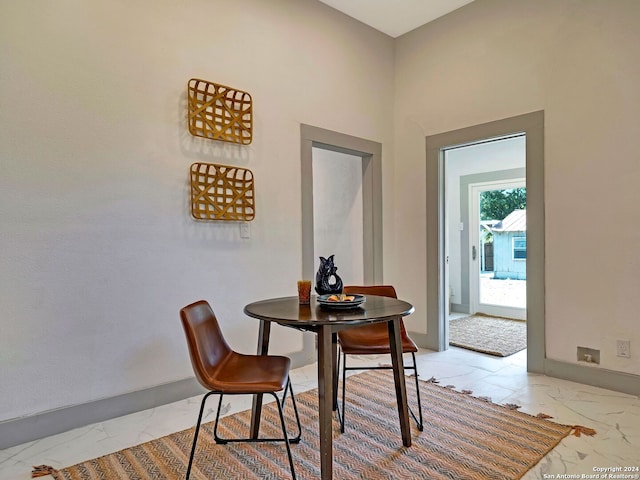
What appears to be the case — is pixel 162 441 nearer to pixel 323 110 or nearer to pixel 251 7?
pixel 323 110

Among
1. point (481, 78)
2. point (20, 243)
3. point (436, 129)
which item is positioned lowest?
point (20, 243)

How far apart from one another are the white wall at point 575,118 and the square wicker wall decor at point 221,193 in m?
2.03

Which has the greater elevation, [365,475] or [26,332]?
[26,332]

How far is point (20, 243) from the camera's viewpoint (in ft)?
6.93

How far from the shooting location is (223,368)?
1912mm

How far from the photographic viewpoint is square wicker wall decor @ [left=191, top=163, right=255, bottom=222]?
2740 millimetres

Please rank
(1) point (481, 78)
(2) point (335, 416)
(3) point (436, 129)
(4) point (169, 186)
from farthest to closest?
(3) point (436, 129) < (1) point (481, 78) < (4) point (169, 186) < (2) point (335, 416)

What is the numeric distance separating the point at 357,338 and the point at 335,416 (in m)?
0.48

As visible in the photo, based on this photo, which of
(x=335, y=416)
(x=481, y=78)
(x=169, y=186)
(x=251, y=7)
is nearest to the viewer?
(x=335, y=416)

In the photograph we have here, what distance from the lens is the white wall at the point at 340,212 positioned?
14.5 ft

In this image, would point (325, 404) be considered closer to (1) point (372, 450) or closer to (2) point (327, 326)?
(2) point (327, 326)

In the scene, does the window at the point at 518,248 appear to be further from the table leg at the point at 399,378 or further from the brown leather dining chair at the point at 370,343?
the table leg at the point at 399,378

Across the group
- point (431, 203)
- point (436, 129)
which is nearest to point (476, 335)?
point (431, 203)

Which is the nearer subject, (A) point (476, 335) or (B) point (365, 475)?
(B) point (365, 475)
